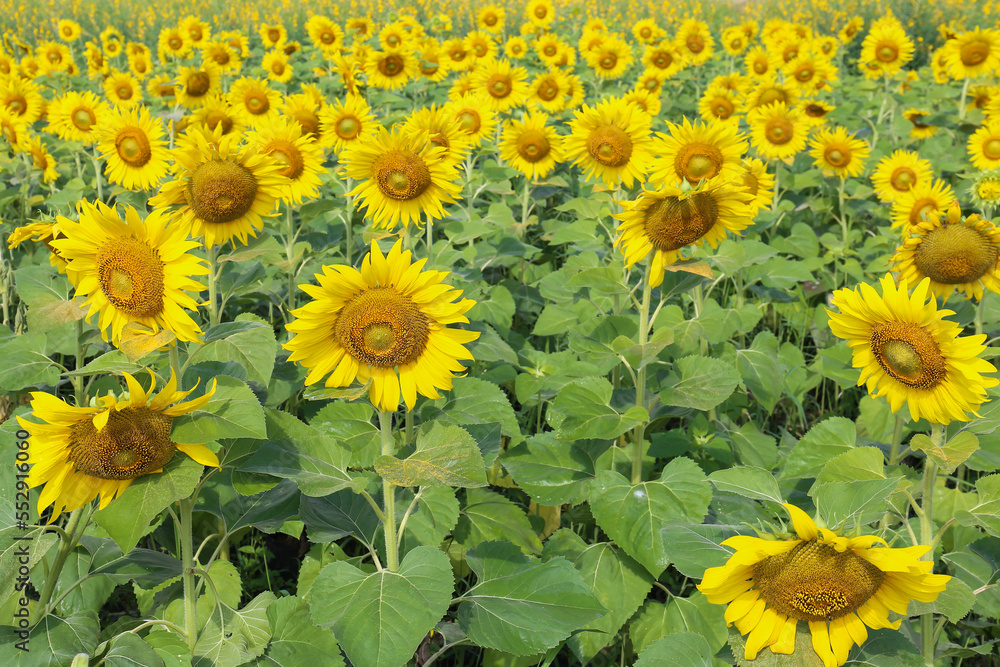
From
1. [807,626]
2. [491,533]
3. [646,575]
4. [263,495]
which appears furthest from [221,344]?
[807,626]

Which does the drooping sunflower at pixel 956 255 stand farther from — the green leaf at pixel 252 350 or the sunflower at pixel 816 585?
the green leaf at pixel 252 350

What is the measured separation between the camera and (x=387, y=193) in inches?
122

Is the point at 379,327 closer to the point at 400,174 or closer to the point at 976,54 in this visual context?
the point at 400,174

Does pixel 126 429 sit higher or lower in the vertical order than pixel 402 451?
higher

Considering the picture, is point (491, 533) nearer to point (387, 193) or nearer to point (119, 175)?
point (387, 193)

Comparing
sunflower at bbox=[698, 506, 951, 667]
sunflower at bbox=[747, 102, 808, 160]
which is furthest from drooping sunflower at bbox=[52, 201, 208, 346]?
sunflower at bbox=[747, 102, 808, 160]

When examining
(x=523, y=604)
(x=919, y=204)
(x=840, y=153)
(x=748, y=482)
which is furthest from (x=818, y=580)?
(x=840, y=153)

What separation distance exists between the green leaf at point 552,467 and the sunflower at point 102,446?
1.20 meters

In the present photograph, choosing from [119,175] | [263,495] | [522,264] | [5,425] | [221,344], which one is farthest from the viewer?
[522,264]

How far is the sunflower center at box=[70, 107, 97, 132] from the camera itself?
5.35 m

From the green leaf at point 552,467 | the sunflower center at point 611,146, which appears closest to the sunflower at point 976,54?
the sunflower center at point 611,146

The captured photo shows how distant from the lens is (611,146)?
3.80m

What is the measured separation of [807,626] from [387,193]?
7.56 ft

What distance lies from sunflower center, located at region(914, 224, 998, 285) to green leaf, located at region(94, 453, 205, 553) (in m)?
2.69
